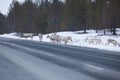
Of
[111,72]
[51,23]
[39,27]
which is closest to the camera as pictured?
[111,72]

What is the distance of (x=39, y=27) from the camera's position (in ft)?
268

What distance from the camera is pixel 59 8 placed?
106938mm

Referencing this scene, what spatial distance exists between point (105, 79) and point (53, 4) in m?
96.9

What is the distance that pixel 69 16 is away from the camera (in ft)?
277

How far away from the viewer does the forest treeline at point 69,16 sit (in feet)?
219

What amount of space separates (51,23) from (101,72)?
305 feet

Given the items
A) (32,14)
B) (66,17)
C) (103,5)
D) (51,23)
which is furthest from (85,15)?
(32,14)

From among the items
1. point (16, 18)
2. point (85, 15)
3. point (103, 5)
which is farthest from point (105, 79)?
point (16, 18)

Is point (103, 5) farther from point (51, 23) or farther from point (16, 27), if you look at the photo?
point (16, 27)

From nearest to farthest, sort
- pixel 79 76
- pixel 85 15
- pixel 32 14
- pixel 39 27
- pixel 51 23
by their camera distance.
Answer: pixel 79 76 → pixel 85 15 → pixel 39 27 → pixel 51 23 → pixel 32 14

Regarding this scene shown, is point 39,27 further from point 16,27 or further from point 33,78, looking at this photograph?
point 33,78

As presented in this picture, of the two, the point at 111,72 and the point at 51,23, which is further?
the point at 51,23

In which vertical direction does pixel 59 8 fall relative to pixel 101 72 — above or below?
above

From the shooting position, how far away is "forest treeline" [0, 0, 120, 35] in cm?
6675
